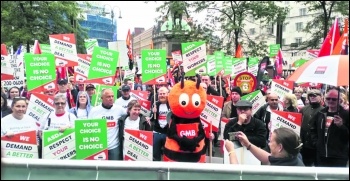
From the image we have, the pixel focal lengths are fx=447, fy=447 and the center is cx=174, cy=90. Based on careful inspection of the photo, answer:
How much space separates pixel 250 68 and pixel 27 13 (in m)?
8.03

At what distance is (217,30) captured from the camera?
19.7 metres

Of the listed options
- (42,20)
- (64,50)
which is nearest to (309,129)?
(64,50)

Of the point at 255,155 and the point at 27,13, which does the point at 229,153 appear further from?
the point at 27,13

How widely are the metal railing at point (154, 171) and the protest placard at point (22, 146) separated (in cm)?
259

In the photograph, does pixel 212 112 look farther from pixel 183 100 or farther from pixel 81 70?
pixel 81 70

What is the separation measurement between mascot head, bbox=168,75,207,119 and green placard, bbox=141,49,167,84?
11.5ft

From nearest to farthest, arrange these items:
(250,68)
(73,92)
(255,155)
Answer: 1. (255,155)
2. (73,92)
3. (250,68)

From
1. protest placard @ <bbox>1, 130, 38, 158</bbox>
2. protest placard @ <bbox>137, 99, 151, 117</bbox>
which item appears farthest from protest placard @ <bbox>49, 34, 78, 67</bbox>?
protest placard @ <bbox>1, 130, 38, 158</bbox>

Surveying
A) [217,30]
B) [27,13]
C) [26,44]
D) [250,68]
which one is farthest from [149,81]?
[217,30]

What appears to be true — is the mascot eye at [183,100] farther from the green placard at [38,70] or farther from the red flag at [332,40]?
the green placard at [38,70]

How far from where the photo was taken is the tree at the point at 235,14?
18250mm

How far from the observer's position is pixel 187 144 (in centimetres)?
465

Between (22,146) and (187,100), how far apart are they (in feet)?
5.63

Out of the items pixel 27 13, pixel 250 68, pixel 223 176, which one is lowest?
pixel 250 68
